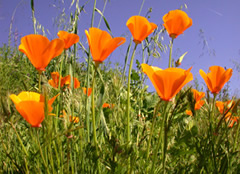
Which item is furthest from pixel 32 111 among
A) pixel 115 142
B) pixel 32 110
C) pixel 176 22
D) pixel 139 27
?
pixel 176 22

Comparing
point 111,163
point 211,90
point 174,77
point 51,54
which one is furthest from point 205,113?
point 51,54

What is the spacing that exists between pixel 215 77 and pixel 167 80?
42cm

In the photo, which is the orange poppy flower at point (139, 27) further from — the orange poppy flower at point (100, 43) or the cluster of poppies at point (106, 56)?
the orange poppy flower at point (100, 43)

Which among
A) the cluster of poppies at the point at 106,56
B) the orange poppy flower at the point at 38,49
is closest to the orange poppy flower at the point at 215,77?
the cluster of poppies at the point at 106,56

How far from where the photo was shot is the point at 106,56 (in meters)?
0.77

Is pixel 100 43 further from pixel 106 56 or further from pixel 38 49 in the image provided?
pixel 38 49

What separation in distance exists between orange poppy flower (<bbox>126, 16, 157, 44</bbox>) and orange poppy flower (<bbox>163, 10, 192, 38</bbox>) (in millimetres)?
144

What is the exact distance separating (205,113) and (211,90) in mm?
158

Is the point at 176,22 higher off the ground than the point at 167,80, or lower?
higher

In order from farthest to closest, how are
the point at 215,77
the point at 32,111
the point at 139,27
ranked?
the point at 215,77 → the point at 139,27 → the point at 32,111

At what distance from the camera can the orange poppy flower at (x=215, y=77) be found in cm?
96

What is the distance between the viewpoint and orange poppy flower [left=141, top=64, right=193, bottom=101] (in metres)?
0.64

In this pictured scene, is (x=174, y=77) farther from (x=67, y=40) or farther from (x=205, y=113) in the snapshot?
(x=67, y=40)

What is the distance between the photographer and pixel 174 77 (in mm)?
640
